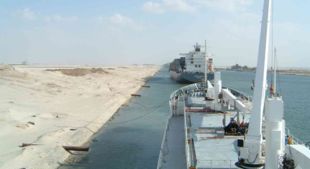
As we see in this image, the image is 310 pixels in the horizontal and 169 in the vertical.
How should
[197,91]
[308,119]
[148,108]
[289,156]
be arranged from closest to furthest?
[289,156] → [197,91] → [308,119] → [148,108]

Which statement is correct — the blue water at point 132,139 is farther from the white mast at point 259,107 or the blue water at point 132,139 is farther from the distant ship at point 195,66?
the distant ship at point 195,66

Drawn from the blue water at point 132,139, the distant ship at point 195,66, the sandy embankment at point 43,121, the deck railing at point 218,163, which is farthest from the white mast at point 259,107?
the distant ship at point 195,66

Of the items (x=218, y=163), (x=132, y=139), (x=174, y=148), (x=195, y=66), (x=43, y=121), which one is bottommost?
(x=132, y=139)

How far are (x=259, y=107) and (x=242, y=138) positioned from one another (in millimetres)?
6860

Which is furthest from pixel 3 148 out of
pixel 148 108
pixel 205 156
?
pixel 148 108

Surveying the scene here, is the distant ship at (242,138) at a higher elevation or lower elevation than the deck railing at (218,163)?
higher

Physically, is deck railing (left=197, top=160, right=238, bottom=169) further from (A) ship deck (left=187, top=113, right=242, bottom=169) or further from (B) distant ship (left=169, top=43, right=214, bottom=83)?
(B) distant ship (left=169, top=43, right=214, bottom=83)

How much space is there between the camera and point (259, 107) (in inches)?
601

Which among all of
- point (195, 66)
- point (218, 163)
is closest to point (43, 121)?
point (218, 163)

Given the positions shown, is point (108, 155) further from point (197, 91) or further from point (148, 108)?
point (148, 108)

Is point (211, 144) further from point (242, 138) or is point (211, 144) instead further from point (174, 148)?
point (174, 148)

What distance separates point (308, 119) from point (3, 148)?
37.4 m

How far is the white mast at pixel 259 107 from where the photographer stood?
1532 centimetres

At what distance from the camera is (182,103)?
37.1 meters
